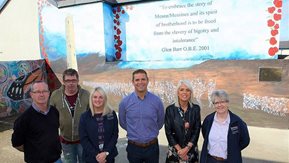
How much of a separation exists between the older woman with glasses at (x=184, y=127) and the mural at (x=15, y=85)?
7758 mm

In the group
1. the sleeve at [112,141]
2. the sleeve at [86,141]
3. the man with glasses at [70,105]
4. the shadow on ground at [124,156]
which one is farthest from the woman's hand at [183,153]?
the shadow on ground at [124,156]

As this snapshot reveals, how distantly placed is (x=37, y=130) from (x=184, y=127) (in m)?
1.72

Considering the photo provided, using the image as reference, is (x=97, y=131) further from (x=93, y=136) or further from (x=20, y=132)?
(x=20, y=132)

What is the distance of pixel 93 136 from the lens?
9.72 ft

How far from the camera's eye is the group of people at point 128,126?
2740mm

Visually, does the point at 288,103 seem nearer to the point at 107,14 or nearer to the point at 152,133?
the point at 152,133

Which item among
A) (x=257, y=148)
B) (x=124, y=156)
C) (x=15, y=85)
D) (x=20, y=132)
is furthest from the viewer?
(x=15, y=85)

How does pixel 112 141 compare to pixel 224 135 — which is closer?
pixel 224 135

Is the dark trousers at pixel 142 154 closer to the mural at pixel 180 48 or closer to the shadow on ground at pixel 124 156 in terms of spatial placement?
the shadow on ground at pixel 124 156

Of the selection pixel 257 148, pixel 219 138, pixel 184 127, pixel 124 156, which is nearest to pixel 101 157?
pixel 184 127

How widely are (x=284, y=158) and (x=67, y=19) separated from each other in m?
9.08

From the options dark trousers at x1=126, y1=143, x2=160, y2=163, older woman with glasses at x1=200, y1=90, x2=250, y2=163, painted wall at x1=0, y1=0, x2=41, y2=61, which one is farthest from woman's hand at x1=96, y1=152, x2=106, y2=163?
painted wall at x1=0, y1=0, x2=41, y2=61

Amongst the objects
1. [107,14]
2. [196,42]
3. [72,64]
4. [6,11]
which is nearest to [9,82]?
[72,64]

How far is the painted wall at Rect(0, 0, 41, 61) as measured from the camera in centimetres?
1212
